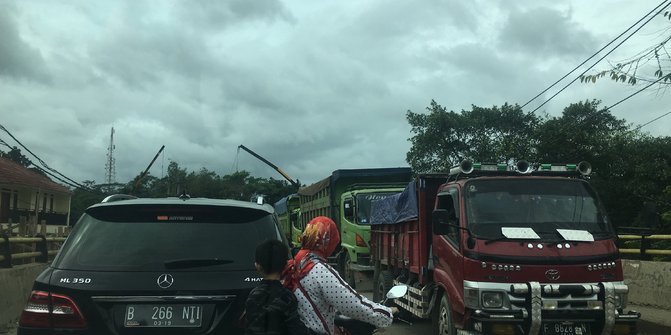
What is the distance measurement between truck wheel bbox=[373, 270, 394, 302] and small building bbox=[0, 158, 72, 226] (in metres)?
20.3

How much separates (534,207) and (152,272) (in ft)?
15.5

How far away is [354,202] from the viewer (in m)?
15.5

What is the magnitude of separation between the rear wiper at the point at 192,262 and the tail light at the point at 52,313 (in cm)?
60

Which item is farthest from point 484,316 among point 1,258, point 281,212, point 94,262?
point 281,212

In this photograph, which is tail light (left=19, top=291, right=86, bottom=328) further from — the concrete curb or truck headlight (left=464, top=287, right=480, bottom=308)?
the concrete curb

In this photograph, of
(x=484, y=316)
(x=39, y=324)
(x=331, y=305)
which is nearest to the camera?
(x=331, y=305)

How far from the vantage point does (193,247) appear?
13.6 feet

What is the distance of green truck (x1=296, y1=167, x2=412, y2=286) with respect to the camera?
576 inches

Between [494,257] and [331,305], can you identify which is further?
[494,257]

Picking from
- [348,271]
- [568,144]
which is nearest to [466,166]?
[348,271]

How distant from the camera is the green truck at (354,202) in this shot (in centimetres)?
1462

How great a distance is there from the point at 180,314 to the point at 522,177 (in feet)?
16.0

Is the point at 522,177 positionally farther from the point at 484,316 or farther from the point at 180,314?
the point at 180,314

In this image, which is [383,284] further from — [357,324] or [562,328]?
[357,324]
